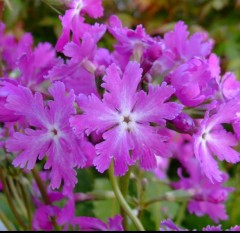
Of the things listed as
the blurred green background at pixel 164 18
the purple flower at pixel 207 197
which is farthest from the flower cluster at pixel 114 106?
the blurred green background at pixel 164 18

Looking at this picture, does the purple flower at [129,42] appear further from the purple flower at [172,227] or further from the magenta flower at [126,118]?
the purple flower at [172,227]

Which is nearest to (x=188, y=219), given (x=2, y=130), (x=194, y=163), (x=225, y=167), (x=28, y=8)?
(x=194, y=163)

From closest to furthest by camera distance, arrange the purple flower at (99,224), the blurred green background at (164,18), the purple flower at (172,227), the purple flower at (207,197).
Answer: the purple flower at (172,227), the purple flower at (99,224), the purple flower at (207,197), the blurred green background at (164,18)

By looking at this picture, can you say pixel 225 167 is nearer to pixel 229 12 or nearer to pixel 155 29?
pixel 155 29

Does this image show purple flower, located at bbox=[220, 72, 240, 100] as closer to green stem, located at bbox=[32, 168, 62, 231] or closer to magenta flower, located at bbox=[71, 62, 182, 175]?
magenta flower, located at bbox=[71, 62, 182, 175]

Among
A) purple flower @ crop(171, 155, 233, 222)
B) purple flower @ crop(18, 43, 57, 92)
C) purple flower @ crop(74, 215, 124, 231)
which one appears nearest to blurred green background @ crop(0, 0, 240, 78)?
purple flower @ crop(171, 155, 233, 222)

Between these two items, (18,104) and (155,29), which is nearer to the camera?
(18,104)

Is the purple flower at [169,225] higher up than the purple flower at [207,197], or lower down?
lower down
